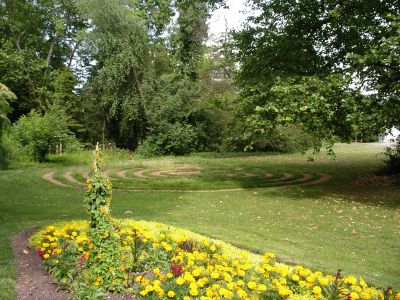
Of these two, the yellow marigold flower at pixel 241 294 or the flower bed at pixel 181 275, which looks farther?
the flower bed at pixel 181 275

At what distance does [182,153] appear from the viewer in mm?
28938

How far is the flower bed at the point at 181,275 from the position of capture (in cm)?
405

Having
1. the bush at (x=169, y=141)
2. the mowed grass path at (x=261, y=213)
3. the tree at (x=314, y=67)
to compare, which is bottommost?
the mowed grass path at (x=261, y=213)

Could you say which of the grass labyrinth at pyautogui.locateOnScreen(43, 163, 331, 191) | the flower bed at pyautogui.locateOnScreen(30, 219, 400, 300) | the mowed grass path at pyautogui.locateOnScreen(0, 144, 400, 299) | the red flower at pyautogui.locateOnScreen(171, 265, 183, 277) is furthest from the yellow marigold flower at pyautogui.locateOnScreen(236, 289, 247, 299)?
the grass labyrinth at pyautogui.locateOnScreen(43, 163, 331, 191)

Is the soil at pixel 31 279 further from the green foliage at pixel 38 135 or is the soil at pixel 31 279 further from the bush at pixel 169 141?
the bush at pixel 169 141

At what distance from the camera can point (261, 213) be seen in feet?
34.9

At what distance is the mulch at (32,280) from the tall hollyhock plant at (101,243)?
0.71ft

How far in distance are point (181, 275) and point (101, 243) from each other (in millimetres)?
1113

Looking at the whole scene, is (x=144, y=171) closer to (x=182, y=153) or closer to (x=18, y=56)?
(x=182, y=153)

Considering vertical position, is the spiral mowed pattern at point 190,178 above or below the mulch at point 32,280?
above

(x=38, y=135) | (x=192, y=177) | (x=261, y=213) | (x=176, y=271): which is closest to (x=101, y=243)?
(x=176, y=271)

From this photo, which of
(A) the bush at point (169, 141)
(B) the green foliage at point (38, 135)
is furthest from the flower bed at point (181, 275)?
(A) the bush at point (169, 141)

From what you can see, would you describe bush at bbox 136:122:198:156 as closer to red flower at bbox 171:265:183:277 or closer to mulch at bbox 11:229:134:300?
mulch at bbox 11:229:134:300

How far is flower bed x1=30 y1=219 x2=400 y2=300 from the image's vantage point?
160 inches
